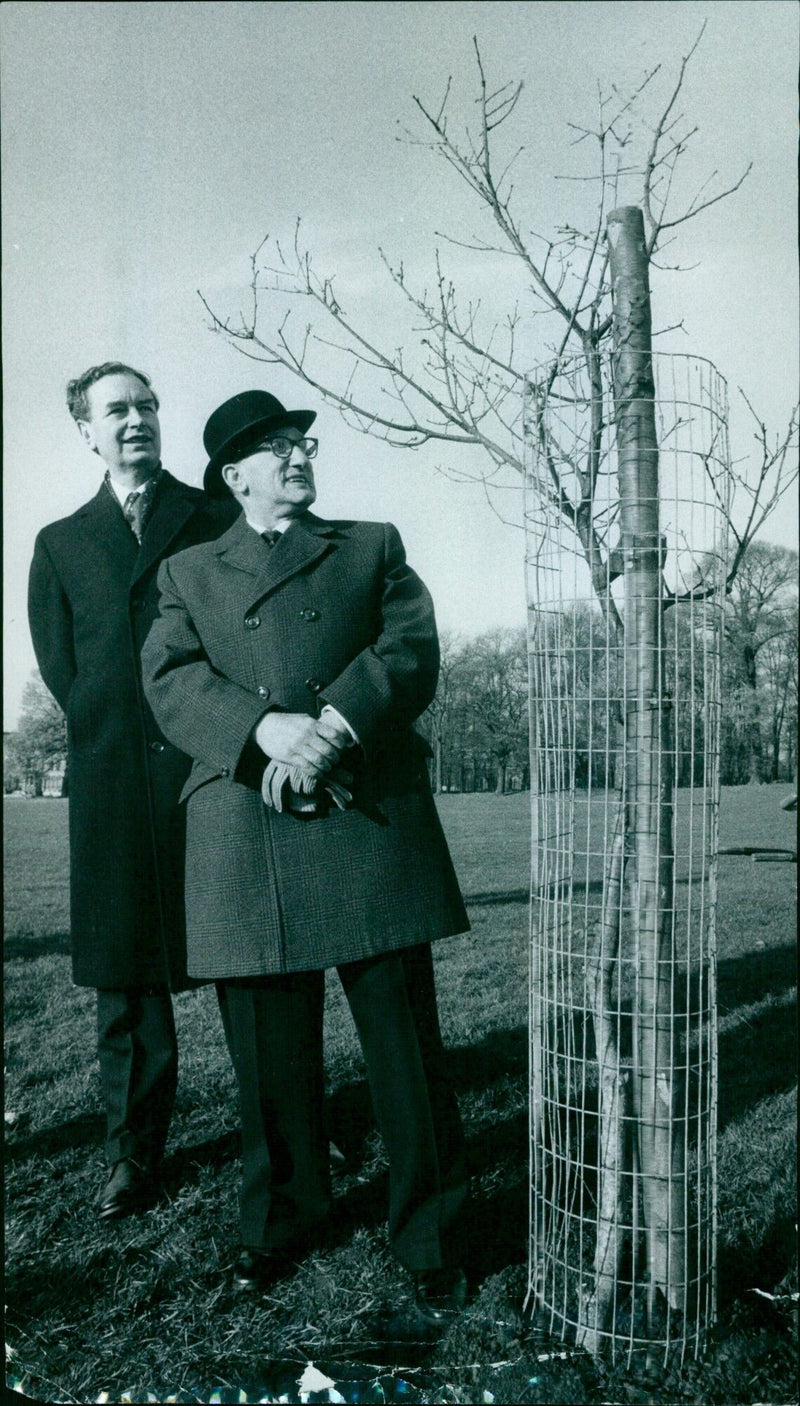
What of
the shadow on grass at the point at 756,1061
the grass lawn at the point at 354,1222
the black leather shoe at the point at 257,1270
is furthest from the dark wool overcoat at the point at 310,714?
the shadow on grass at the point at 756,1061

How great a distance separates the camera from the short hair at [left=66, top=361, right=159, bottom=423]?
10.6ft

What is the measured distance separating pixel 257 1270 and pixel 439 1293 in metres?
0.49

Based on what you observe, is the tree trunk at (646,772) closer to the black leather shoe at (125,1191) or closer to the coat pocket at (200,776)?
the coat pocket at (200,776)

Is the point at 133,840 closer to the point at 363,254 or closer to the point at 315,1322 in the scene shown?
the point at 315,1322

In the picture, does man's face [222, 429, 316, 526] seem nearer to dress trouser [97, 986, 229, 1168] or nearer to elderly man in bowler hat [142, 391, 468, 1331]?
elderly man in bowler hat [142, 391, 468, 1331]

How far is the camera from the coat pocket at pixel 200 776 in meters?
2.80

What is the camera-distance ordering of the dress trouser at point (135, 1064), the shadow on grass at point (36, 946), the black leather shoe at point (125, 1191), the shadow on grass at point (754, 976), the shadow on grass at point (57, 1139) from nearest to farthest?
the black leather shoe at point (125, 1191)
the dress trouser at point (135, 1064)
the shadow on grass at point (57, 1139)
the shadow on grass at point (754, 976)
the shadow on grass at point (36, 946)

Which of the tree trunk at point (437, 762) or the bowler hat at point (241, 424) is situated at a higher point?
the bowler hat at point (241, 424)

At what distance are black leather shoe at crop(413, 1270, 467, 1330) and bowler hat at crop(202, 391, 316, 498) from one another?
2.16 m

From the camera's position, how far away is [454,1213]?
2664 millimetres

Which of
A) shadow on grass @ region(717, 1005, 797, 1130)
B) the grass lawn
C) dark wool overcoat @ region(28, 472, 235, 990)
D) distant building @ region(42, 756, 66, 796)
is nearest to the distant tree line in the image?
distant building @ region(42, 756, 66, 796)

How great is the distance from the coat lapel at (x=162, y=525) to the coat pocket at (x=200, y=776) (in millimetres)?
703

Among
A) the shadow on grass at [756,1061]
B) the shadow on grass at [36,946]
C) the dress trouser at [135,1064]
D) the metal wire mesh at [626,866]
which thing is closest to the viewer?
the metal wire mesh at [626,866]

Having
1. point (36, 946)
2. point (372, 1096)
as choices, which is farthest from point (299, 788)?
point (36, 946)
